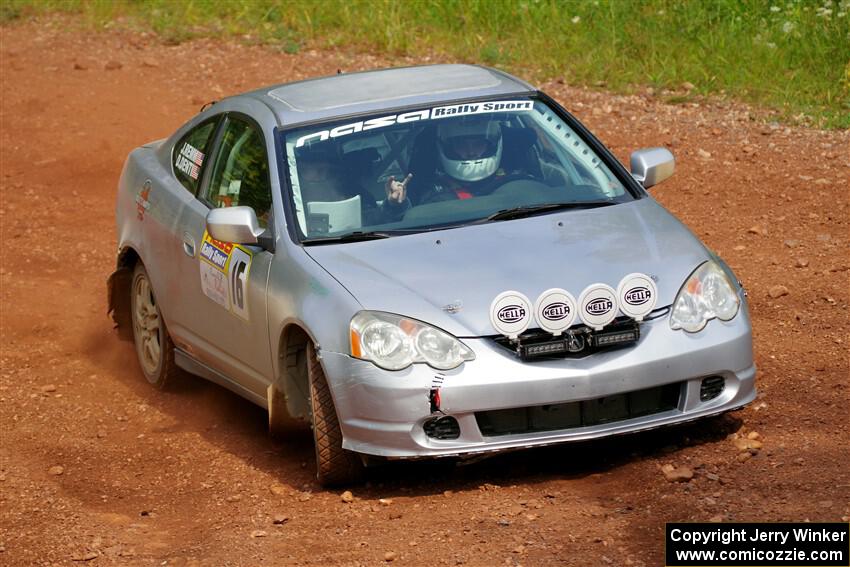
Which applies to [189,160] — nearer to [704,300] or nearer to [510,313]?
[510,313]

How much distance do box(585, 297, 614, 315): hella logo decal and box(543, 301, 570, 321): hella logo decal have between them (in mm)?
91

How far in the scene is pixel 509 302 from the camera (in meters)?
5.70

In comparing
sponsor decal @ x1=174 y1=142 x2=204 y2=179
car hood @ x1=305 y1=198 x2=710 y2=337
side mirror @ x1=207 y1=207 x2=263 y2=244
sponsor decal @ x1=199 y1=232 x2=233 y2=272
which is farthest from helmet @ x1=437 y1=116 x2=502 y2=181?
sponsor decal @ x1=174 y1=142 x2=204 y2=179

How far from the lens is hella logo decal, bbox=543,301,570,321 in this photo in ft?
18.6

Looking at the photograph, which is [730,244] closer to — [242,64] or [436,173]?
[436,173]

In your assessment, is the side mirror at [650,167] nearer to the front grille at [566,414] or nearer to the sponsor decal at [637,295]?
the sponsor decal at [637,295]

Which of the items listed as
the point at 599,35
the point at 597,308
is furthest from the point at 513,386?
the point at 599,35

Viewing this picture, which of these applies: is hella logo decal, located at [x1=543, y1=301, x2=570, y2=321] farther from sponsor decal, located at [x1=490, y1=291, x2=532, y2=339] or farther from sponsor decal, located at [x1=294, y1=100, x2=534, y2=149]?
sponsor decal, located at [x1=294, y1=100, x2=534, y2=149]

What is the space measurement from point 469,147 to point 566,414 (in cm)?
161

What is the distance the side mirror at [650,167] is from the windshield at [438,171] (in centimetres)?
18

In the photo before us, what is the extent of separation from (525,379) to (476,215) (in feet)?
3.74

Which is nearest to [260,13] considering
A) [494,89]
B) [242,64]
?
[242,64]

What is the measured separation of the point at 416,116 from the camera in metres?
6.95

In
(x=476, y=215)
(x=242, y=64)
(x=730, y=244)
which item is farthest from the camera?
(x=242, y=64)
